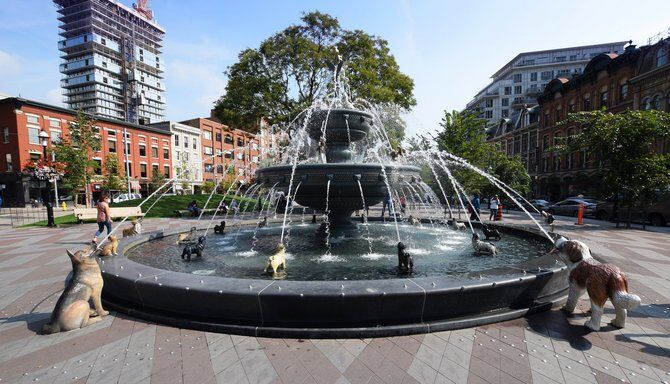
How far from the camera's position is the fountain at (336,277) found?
403 centimetres

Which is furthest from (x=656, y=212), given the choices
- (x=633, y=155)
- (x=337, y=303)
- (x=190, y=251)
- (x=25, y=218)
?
(x=25, y=218)

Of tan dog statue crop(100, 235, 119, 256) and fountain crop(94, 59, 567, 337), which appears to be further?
tan dog statue crop(100, 235, 119, 256)

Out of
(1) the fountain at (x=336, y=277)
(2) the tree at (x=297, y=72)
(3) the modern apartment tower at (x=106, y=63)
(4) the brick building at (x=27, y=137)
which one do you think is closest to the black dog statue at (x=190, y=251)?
(1) the fountain at (x=336, y=277)

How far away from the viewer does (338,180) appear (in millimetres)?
7352

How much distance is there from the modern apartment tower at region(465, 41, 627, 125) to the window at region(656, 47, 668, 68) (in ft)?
160

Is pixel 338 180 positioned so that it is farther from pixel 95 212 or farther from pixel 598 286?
pixel 95 212

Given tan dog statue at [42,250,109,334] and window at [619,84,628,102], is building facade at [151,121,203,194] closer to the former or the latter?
tan dog statue at [42,250,109,334]

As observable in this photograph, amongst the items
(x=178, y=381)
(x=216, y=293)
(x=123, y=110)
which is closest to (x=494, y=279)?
(x=216, y=293)

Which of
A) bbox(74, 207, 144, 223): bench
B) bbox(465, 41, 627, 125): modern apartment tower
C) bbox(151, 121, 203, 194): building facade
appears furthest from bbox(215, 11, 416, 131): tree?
bbox(465, 41, 627, 125): modern apartment tower

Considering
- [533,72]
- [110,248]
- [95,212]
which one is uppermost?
[533,72]

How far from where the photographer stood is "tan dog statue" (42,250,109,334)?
169 inches

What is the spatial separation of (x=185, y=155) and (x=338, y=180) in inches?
2330

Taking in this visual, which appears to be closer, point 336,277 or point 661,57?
point 336,277

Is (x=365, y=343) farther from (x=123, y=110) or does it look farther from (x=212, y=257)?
(x=123, y=110)
